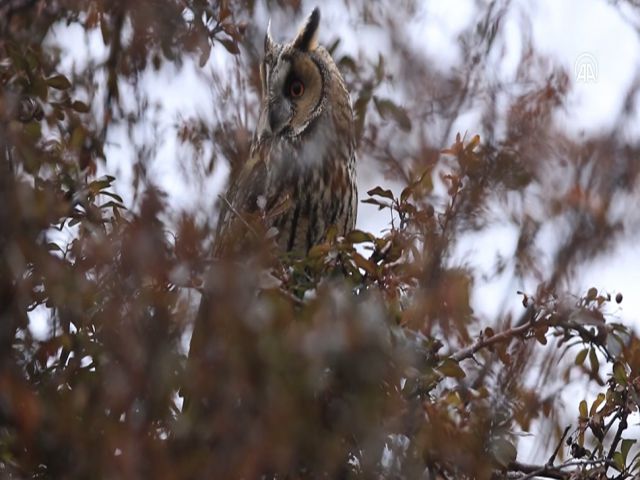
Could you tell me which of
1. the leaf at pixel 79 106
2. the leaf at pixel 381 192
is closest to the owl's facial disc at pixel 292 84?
the leaf at pixel 79 106

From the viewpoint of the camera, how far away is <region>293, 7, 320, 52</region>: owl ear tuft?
3645mm

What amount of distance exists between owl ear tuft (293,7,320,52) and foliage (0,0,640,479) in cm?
17

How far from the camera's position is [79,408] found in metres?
1.37

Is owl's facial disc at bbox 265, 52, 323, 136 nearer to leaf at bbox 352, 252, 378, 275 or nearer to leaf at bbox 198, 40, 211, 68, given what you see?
leaf at bbox 198, 40, 211, 68

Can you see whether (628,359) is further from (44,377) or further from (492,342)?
(44,377)

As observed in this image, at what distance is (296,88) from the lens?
3.70 metres

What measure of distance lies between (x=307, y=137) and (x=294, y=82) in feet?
0.65

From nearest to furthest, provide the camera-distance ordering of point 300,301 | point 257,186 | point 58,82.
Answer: point 300,301 → point 58,82 → point 257,186

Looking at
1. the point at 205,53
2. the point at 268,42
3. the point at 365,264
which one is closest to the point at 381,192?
the point at 365,264

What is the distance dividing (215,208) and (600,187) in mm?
1569

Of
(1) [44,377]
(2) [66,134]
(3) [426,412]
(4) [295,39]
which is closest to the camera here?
(3) [426,412]

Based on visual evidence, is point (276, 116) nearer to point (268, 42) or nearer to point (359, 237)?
point (268, 42)

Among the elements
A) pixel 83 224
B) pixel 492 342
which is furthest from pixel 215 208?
pixel 492 342

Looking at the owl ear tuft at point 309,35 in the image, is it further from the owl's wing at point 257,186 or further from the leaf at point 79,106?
the leaf at point 79,106
